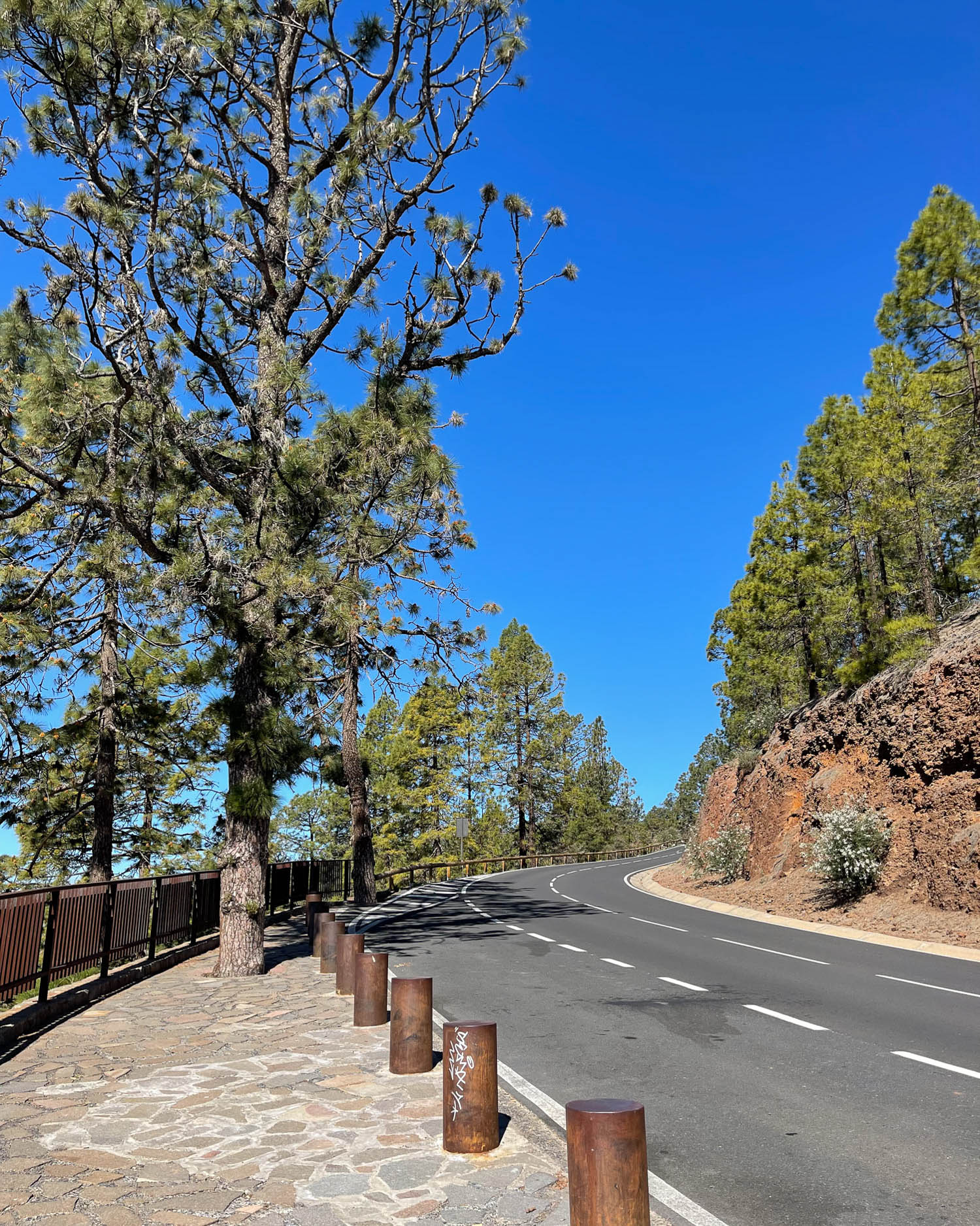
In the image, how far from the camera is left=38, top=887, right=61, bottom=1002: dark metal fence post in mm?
8750

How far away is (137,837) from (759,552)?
1177 inches

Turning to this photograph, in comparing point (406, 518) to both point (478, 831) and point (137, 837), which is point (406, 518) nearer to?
point (137, 837)

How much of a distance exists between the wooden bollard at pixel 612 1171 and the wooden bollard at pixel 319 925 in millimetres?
9486

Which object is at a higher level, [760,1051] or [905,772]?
[905,772]

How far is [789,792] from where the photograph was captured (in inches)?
1066

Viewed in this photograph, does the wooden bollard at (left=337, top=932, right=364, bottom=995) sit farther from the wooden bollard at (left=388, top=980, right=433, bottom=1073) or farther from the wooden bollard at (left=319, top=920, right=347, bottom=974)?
the wooden bollard at (left=388, top=980, right=433, bottom=1073)

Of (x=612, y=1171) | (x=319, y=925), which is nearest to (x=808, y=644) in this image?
(x=319, y=925)

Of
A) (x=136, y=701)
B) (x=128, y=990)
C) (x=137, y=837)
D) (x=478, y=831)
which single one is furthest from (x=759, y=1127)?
(x=478, y=831)

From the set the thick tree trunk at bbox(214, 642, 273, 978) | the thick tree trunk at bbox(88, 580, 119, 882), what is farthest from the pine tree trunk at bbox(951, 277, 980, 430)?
the thick tree trunk at bbox(88, 580, 119, 882)

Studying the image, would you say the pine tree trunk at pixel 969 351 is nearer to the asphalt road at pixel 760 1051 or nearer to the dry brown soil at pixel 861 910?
the dry brown soil at pixel 861 910

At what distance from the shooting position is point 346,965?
33.2 ft

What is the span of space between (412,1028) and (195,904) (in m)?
9.10

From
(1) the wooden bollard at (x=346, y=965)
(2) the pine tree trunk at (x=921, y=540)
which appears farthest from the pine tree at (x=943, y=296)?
(1) the wooden bollard at (x=346, y=965)

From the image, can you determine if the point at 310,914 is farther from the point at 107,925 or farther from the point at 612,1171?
the point at 612,1171
